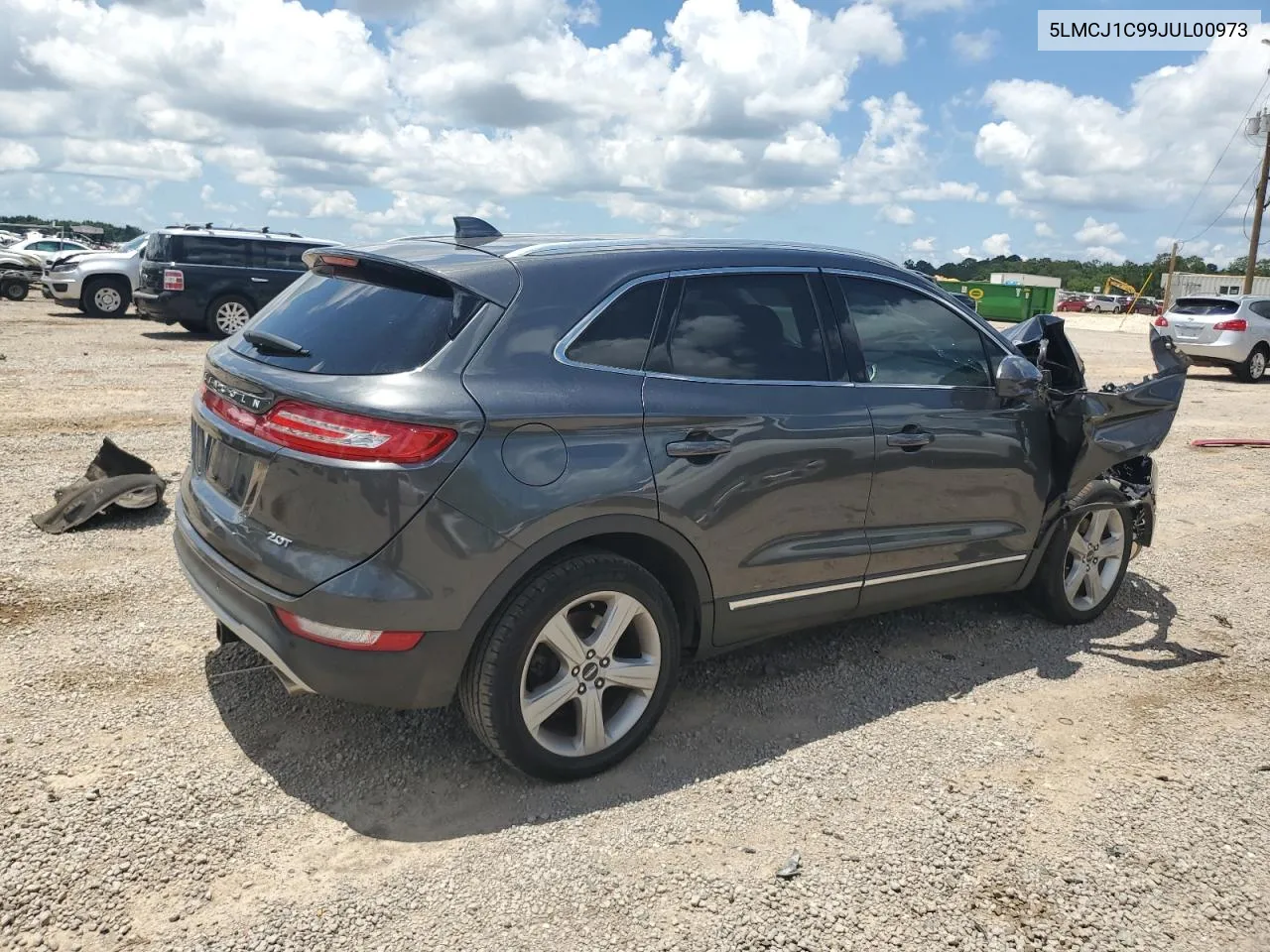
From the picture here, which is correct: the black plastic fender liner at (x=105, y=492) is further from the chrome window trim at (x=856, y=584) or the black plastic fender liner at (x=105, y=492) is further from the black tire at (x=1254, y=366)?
the black tire at (x=1254, y=366)

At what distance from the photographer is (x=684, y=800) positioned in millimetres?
3295

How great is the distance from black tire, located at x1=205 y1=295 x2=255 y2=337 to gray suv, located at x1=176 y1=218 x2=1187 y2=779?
13.5 m

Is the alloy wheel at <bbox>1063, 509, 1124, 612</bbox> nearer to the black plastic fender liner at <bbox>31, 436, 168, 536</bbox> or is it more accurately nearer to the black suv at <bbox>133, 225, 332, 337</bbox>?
the black plastic fender liner at <bbox>31, 436, 168, 536</bbox>

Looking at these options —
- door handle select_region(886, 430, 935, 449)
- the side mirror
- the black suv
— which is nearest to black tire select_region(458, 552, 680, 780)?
door handle select_region(886, 430, 935, 449)

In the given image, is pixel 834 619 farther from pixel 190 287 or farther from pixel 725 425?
pixel 190 287

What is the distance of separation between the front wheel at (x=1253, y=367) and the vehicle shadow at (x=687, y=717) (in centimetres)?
1608

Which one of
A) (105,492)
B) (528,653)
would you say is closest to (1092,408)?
(528,653)

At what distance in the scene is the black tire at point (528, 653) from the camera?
10.0 feet

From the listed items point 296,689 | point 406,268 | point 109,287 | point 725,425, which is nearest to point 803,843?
point 725,425

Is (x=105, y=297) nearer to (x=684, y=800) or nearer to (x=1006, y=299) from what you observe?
(x=684, y=800)

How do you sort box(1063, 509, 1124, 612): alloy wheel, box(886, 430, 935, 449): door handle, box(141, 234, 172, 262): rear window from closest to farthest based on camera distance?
1. box(886, 430, 935, 449): door handle
2. box(1063, 509, 1124, 612): alloy wheel
3. box(141, 234, 172, 262): rear window

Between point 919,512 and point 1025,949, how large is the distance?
186 cm

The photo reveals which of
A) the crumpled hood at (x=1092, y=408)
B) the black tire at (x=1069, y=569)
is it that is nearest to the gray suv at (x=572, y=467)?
the crumpled hood at (x=1092, y=408)

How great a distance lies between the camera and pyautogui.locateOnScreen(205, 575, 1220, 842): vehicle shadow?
10.6 ft
